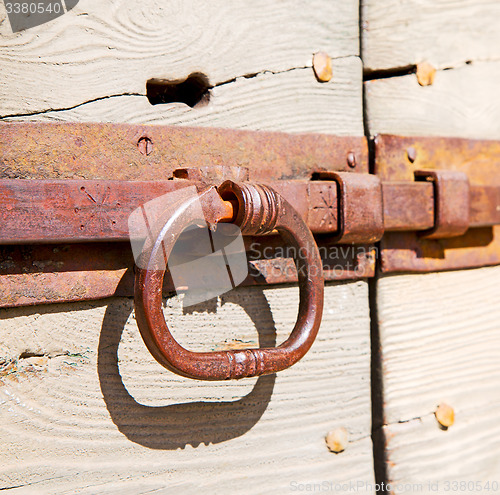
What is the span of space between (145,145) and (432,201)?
40cm

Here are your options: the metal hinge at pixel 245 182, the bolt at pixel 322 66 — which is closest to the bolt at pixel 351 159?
the metal hinge at pixel 245 182

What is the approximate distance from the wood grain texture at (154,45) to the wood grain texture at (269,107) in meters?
0.01

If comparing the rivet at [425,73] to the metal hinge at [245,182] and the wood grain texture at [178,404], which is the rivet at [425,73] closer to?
the metal hinge at [245,182]

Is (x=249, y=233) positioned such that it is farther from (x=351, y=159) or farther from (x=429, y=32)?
(x=429, y=32)

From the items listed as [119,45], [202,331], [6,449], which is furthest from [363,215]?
[6,449]

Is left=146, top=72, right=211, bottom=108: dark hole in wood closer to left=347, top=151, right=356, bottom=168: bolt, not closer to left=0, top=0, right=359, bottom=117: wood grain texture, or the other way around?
left=0, top=0, right=359, bottom=117: wood grain texture

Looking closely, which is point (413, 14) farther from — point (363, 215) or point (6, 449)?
point (6, 449)

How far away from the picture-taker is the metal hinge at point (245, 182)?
0.53m

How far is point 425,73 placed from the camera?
2.59ft

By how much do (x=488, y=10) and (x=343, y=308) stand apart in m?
0.53

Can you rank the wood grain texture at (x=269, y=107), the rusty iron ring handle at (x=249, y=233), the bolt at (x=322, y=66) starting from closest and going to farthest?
1. the rusty iron ring handle at (x=249, y=233)
2. the wood grain texture at (x=269, y=107)
3. the bolt at (x=322, y=66)

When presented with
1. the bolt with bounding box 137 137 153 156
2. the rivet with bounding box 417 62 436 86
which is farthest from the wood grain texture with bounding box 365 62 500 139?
the bolt with bounding box 137 137 153 156

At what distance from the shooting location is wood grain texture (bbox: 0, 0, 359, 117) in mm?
565

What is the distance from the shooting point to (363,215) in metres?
0.67
